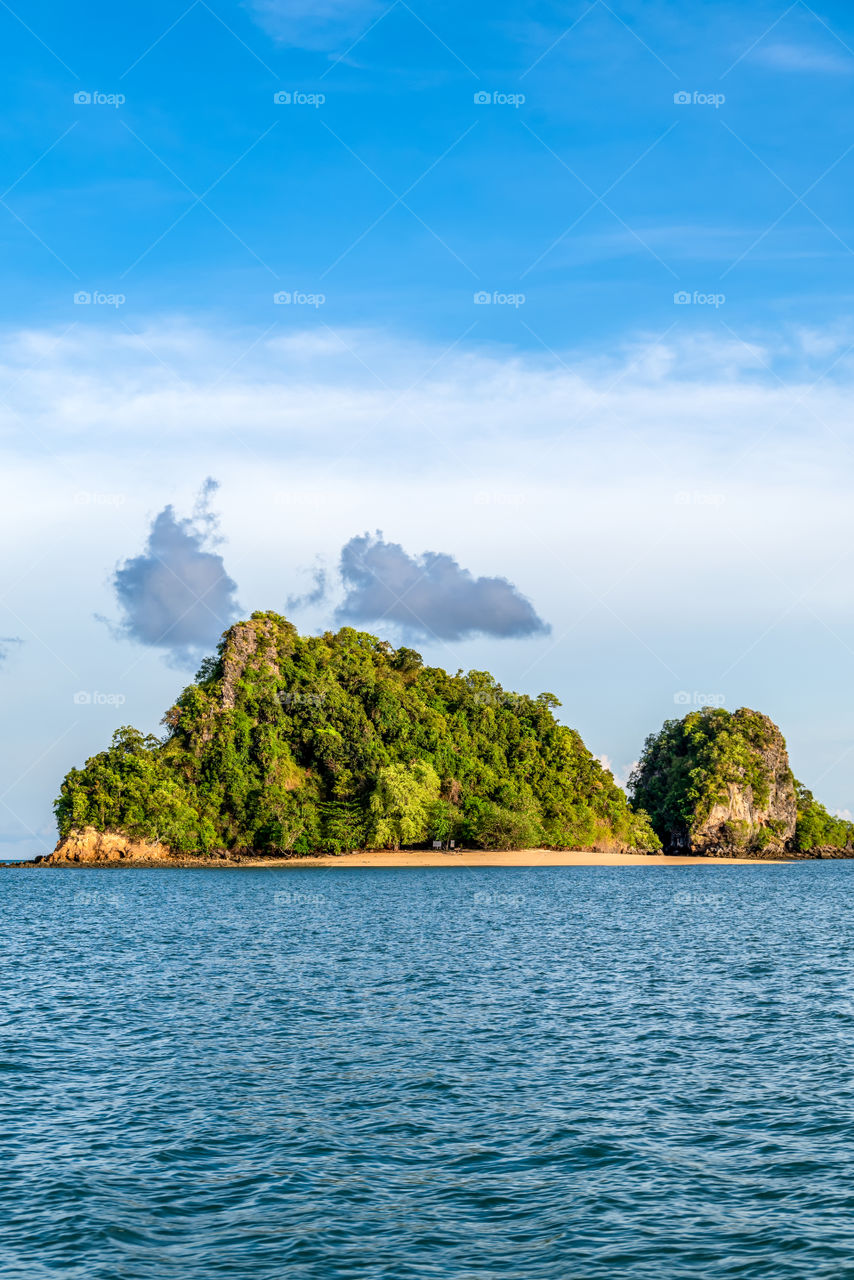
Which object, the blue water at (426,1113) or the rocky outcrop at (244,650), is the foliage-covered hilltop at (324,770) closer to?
the rocky outcrop at (244,650)

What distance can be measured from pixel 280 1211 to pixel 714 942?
4046 centimetres

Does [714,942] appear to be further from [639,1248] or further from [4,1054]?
[639,1248]

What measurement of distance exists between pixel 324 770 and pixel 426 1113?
131 meters

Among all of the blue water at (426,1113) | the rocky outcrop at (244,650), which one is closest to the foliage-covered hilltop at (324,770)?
the rocky outcrop at (244,650)

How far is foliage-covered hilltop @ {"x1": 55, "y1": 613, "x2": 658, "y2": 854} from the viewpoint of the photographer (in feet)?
467

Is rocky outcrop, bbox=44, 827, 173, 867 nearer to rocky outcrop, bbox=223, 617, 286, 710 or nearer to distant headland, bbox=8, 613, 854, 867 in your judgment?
distant headland, bbox=8, 613, 854, 867

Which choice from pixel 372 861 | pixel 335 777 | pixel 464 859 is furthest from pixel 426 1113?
pixel 335 777

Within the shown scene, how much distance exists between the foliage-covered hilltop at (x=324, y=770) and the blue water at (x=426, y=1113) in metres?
95.7

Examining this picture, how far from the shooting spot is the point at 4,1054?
2662cm

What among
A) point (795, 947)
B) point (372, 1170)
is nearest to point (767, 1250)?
point (372, 1170)

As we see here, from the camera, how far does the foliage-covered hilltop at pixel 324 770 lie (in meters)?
142

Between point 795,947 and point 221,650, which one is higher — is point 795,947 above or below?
below

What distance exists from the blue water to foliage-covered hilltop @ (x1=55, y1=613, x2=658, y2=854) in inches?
3769

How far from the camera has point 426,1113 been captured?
2142 centimetres
